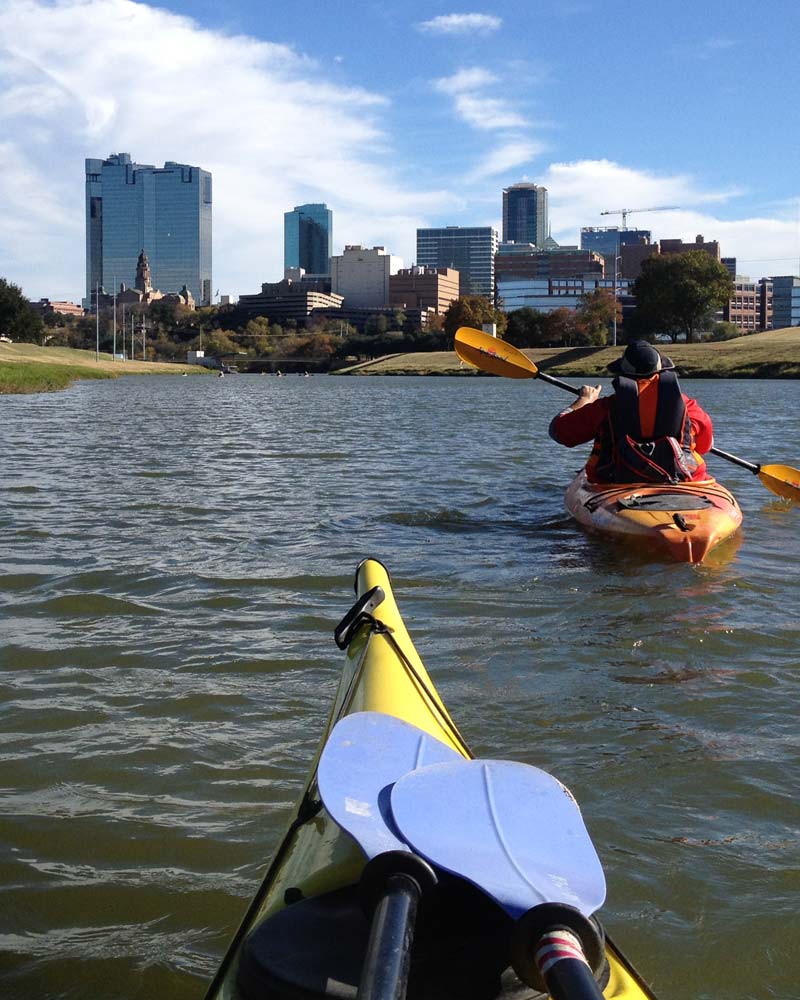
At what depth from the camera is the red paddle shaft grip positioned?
1.76 meters

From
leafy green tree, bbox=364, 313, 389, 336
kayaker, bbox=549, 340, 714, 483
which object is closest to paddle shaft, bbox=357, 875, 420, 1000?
kayaker, bbox=549, 340, 714, 483

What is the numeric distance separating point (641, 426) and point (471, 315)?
10924 centimetres

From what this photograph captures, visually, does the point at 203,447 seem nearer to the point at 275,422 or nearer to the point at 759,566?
the point at 275,422

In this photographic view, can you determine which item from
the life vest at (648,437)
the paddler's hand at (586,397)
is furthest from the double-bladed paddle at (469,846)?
the paddler's hand at (586,397)

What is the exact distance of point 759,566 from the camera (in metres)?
8.48

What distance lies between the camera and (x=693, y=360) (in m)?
74.6

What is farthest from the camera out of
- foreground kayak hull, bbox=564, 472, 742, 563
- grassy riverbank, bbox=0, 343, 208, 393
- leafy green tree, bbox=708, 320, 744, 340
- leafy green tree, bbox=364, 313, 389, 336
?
leafy green tree, bbox=364, 313, 389, 336

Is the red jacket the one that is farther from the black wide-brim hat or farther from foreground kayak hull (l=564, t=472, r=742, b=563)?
foreground kayak hull (l=564, t=472, r=742, b=563)

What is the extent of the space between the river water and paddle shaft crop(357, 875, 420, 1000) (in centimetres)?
121

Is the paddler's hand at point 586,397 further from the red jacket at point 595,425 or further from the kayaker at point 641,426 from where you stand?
the red jacket at point 595,425

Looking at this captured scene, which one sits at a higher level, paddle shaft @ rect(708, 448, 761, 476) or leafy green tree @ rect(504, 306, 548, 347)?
leafy green tree @ rect(504, 306, 548, 347)

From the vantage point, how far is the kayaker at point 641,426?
9094 mm

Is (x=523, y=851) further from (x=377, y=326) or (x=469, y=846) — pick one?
(x=377, y=326)

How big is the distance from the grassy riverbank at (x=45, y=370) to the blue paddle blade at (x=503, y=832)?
40.0 metres
